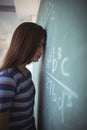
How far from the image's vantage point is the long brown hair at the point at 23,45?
1.20 m

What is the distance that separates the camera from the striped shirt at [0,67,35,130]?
1.03 m

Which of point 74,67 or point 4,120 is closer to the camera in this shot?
point 74,67

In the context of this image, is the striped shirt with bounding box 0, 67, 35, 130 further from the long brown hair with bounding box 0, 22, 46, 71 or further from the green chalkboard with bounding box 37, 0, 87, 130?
the green chalkboard with bounding box 37, 0, 87, 130

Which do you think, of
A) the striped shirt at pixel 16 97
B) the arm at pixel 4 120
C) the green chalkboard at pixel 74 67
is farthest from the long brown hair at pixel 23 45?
the green chalkboard at pixel 74 67

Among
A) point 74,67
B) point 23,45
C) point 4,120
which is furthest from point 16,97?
point 74,67

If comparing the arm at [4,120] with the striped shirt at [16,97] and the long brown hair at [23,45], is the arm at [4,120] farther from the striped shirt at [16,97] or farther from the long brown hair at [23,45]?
the long brown hair at [23,45]

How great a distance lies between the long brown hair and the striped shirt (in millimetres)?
68

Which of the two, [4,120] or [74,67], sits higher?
[74,67]

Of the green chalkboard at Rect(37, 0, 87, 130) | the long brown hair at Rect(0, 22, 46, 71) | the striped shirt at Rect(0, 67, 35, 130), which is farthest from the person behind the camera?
the long brown hair at Rect(0, 22, 46, 71)

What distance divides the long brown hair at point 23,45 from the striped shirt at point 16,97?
0.22 feet

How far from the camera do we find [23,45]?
1.24 meters

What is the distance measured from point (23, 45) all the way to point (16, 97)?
0.35 meters

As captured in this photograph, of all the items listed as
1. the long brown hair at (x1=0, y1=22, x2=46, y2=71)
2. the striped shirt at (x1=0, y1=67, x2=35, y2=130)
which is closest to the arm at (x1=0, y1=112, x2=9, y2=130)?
the striped shirt at (x1=0, y1=67, x2=35, y2=130)

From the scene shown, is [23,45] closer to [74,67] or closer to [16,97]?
[16,97]
